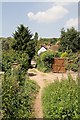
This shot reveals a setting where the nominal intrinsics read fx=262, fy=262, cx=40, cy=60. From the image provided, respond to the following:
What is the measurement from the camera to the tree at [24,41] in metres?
17.8

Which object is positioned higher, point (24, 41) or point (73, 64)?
point (24, 41)

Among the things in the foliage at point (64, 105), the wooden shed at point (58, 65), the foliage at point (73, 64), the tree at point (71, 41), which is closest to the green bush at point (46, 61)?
the wooden shed at point (58, 65)

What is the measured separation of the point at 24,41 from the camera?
18.1 m

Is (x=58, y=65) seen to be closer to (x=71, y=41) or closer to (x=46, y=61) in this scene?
(x=46, y=61)

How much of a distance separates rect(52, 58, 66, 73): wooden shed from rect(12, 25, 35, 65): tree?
1.66m

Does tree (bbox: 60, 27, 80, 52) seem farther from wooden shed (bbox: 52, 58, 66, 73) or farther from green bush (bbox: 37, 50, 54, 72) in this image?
green bush (bbox: 37, 50, 54, 72)

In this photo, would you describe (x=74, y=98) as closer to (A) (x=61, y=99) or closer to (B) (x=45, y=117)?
(A) (x=61, y=99)

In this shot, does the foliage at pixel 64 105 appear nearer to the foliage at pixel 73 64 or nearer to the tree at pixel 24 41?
the foliage at pixel 73 64

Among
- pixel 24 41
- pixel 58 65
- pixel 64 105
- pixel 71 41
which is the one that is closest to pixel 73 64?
pixel 58 65

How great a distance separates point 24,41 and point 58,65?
2879 millimetres

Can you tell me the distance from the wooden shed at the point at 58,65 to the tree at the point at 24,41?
1.66 m

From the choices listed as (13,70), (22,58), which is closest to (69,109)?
(13,70)

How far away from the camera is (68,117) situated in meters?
6.00

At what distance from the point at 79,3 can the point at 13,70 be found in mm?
3466
